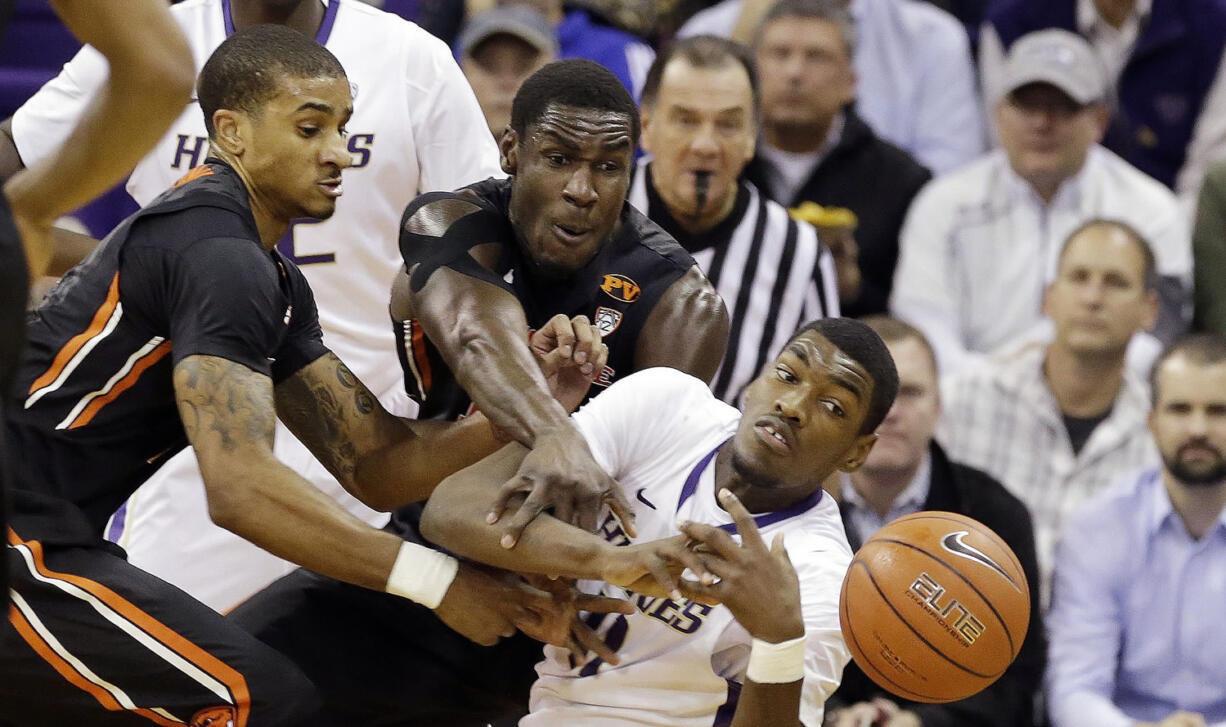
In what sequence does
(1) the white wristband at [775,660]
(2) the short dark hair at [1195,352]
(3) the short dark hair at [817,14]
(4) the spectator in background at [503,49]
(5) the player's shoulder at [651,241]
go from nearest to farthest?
(1) the white wristband at [775,660] → (5) the player's shoulder at [651,241] → (2) the short dark hair at [1195,352] → (4) the spectator in background at [503,49] → (3) the short dark hair at [817,14]

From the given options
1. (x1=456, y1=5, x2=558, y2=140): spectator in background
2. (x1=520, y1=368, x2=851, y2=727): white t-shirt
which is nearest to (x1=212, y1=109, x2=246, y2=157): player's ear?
(x1=520, y1=368, x2=851, y2=727): white t-shirt

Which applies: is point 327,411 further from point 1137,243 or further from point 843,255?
point 1137,243

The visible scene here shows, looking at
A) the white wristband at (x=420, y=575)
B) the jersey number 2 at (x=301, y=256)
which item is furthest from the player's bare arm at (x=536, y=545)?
the jersey number 2 at (x=301, y=256)

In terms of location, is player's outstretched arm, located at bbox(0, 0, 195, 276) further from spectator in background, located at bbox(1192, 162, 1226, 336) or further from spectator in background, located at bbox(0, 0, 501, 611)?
spectator in background, located at bbox(1192, 162, 1226, 336)

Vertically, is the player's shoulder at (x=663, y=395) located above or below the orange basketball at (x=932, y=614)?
above

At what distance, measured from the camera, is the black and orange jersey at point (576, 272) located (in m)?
4.75

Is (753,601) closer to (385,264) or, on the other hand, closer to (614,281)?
(614,281)

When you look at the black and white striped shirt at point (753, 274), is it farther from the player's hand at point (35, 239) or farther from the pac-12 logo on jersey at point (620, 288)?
the player's hand at point (35, 239)

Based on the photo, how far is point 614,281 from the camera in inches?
193

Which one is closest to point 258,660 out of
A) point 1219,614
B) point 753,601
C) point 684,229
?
point 753,601

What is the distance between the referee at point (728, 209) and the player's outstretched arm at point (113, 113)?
3.69m

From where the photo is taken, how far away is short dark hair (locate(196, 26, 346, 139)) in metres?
4.44

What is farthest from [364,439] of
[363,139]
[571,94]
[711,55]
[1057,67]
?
[1057,67]

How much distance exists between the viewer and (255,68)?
4453 millimetres
